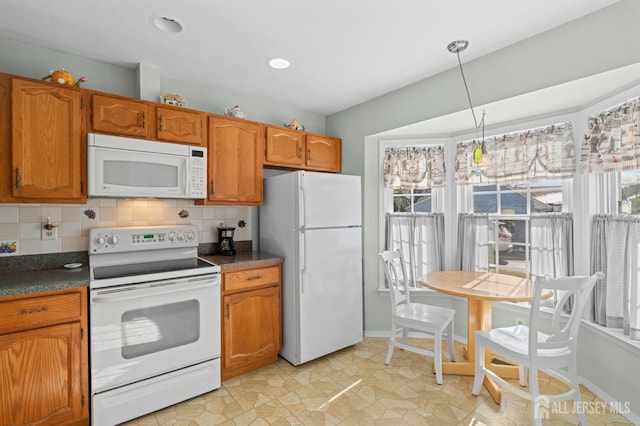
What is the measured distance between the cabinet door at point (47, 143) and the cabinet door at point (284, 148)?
1473mm

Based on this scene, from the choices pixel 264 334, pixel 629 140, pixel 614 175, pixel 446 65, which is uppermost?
pixel 446 65

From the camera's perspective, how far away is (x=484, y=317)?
2.59m

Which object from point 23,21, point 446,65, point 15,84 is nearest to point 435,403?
point 446,65

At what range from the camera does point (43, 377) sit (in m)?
1.85

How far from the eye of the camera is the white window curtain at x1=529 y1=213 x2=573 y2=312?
262 centimetres

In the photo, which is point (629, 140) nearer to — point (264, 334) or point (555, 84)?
point (555, 84)

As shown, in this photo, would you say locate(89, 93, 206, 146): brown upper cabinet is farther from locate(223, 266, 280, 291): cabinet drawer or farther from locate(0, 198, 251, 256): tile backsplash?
locate(223, 266, 280, 291): cabinet drawer

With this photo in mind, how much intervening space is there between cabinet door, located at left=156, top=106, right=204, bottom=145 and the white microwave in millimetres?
66

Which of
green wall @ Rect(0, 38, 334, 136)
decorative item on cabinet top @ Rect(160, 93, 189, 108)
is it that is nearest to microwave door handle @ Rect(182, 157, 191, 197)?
decorative item on cabinet top @ Rect(160, 93, 189, 108)

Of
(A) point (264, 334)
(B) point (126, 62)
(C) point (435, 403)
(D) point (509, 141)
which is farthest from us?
(D) point (509, 141)

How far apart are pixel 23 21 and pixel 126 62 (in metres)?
0.63

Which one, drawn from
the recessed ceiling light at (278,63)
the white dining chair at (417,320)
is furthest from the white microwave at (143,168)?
the white dining chair at (417,320)

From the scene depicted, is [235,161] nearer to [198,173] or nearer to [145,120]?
[198,173]

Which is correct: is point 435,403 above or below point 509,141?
below
